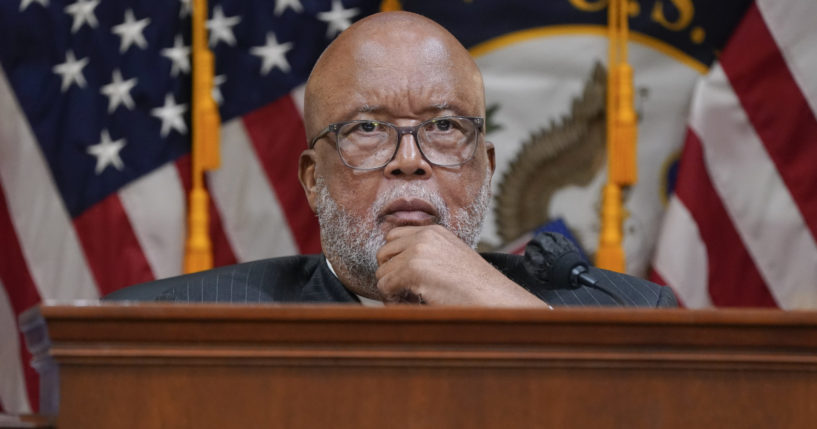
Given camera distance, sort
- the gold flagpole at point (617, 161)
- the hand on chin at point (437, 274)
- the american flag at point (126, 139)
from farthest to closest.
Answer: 1. the american flag at point (126, 139)
2. the gold flagpole at point (617, 161)
3. the hand on chin at point (437, 274)

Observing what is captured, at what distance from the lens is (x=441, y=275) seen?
1.72 meters

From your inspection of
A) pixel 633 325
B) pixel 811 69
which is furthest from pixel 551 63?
pixel 633 325

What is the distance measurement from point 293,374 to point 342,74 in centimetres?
122

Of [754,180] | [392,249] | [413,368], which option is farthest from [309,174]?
[754,180]

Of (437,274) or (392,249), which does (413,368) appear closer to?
(437,274)

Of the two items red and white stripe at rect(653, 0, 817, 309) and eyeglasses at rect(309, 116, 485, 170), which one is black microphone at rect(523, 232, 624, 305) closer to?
eyeglasses at rect(309, 116, 485, 170)

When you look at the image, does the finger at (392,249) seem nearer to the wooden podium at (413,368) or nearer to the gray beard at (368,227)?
the gray beard at (368,227)

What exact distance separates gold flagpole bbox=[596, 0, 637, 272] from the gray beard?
3.08 ft

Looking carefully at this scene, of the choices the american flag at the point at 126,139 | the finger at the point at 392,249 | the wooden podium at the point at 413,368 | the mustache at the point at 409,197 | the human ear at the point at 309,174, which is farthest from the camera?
the american flag at the point at 126,139

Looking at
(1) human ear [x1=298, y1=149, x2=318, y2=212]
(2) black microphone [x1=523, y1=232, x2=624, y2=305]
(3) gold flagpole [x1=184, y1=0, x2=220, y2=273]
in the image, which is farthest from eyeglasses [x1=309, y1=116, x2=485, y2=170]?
(3) gold flagpole [x1=184, y1=0, x2=220, y2=273]

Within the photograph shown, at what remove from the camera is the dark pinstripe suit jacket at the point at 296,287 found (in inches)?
83.0

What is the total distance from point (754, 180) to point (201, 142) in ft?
5.47

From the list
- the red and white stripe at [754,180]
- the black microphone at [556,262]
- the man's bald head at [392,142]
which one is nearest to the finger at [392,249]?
the man's bald head at [392,142]

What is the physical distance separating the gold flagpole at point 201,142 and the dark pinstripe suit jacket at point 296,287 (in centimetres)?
73
